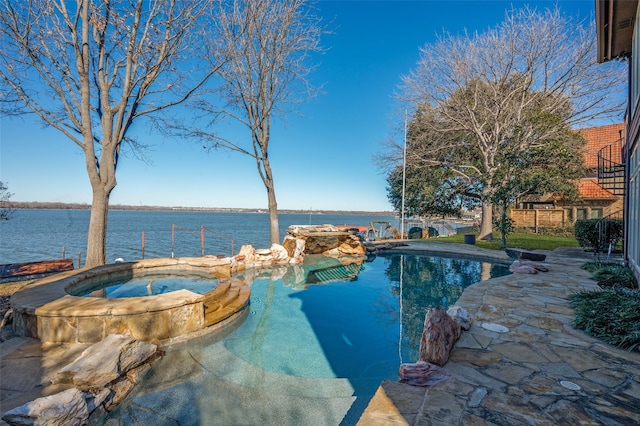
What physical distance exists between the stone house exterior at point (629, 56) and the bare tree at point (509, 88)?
6.55 metres

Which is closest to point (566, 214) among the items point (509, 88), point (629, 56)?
point (509, 88)

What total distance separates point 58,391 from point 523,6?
1916 centimetres

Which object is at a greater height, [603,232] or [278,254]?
[603,232]

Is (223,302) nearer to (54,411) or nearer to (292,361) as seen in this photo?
(292,361)

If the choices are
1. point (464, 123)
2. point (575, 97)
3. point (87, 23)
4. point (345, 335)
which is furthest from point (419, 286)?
point (575, 97)

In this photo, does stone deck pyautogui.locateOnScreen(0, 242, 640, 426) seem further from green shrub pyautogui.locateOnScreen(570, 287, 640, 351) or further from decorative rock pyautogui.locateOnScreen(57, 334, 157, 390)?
decorative rock pyautogui.locateOnScreen(57, 334, 157, 390)

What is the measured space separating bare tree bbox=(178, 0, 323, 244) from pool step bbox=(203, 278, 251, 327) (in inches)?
248

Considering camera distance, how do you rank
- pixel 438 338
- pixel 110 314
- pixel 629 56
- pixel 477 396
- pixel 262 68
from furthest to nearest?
pixel 262 68 → pixel 629 56 → pixel 110 314 → pixel 438 338 → pixel 477 396

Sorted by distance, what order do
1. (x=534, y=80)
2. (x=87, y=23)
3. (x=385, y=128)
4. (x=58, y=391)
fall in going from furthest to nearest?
(x=385, y=128), (x=534, y=80), (x=87, y=23), (x=58, y=391)

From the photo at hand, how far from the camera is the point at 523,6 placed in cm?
1305

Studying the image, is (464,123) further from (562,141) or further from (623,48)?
(623,48)

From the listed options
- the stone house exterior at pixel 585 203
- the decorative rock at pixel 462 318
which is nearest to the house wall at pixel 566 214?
the stone house exterior at pixel 585 203

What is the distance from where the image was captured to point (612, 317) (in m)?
3.60

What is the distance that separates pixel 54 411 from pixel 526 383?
12.5 feet
